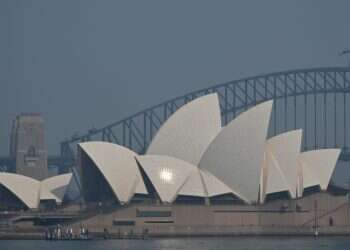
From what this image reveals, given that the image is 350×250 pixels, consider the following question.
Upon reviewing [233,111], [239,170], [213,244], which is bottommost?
[213,244]

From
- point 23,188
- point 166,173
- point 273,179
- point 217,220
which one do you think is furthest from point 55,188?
point 273,179

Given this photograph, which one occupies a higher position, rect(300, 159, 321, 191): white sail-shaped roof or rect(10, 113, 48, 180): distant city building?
rect(10, 113, 48, 180): distant city building

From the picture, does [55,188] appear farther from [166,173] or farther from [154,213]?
[166,173]

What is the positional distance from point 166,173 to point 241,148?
585 centimetres

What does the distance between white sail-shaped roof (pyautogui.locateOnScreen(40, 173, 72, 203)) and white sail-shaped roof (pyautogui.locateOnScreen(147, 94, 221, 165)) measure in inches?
500

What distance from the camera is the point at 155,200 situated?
322 feet

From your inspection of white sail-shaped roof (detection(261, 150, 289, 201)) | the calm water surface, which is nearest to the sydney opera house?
white sail-shaped roof (detection(261, 150, 289, 201))

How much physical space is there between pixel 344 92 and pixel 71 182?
30.3 m

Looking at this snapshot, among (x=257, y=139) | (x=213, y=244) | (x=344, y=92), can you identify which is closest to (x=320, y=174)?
(x=257, y=139)

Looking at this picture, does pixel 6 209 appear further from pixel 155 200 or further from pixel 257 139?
pixel 257 139

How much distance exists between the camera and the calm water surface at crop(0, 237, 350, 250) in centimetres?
8088

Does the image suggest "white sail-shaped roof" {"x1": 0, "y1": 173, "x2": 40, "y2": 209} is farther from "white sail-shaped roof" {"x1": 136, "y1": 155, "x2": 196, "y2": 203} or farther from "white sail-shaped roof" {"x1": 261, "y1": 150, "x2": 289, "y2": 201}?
"white sail-shaped roof" {"x1": 261, "y1": 150, "x2": 289, "y2": 201}

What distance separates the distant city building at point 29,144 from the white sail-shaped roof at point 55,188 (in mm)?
34754

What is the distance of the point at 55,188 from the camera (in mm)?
109250
